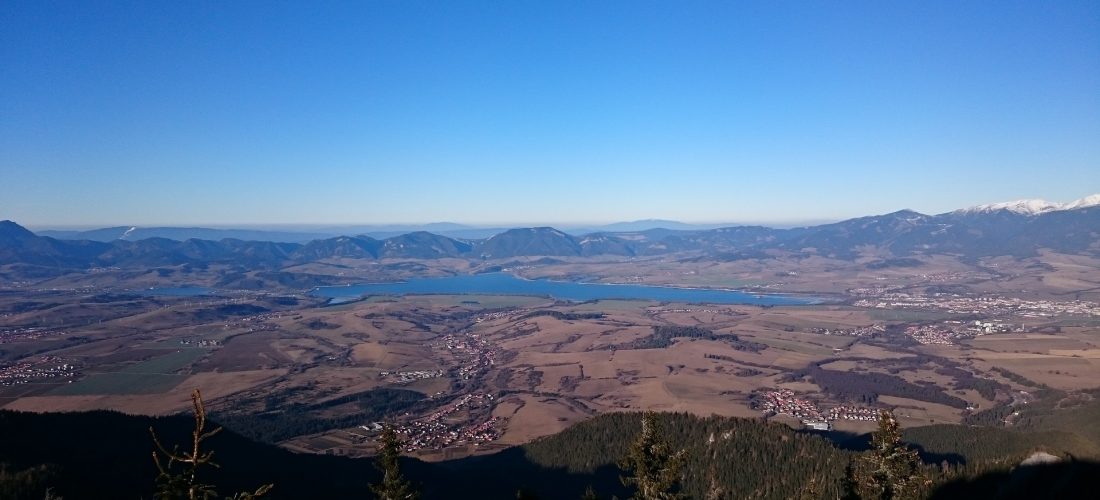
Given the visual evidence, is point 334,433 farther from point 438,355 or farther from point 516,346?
point 516,346

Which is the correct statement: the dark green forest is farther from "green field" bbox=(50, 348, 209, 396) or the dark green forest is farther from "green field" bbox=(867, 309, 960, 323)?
"green field" bbox=(867, 309, 960, 323)

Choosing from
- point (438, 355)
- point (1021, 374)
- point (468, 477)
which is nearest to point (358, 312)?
point (438, 355)

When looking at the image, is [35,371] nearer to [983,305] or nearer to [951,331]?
[951,331]

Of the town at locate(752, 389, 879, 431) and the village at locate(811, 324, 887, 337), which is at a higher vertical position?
the town at locate(752, 389, 879, 431)

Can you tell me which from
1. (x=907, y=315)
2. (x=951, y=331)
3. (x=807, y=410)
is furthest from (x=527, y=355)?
(x=907, y=315)

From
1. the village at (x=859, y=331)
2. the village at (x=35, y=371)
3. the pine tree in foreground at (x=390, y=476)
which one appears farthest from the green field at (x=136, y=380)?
the village at (x=859, y=331)

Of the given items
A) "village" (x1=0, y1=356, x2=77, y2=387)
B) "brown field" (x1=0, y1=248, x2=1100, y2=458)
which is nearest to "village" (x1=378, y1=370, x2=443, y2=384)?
"brown field" (x1=0, y1=248, x2=1100, y2=458)

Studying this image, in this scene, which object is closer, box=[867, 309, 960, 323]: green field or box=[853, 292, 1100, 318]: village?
box=[867, 309, 960, 323]: green field
